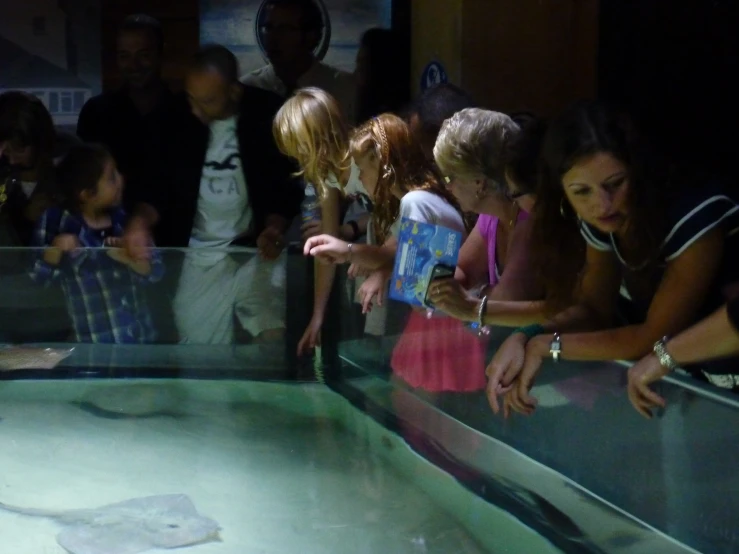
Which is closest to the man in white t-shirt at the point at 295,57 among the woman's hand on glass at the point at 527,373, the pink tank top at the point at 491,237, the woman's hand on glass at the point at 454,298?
the pink tank top at the point at 491,237

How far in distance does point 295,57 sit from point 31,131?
4.61 ft

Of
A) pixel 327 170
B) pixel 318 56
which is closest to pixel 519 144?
pixel 327 170

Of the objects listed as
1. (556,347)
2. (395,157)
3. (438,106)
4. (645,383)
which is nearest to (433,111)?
(438,106)

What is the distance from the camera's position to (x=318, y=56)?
203 inches

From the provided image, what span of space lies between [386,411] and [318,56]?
7.03ft

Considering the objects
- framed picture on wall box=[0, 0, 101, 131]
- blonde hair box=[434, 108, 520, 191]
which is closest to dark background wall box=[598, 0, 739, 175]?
blonde hair box=[434, 108, 520, 191]

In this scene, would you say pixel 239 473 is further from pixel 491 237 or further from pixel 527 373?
pixel 527 373

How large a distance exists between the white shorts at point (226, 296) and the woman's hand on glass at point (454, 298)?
1.59m

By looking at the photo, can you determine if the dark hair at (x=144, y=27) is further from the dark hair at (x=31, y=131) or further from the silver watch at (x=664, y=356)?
the silver watch at (x=664, y=356)

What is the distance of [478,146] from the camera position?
2.92m

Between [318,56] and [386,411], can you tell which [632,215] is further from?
[318,56]

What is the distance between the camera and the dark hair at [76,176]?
4.46 meters

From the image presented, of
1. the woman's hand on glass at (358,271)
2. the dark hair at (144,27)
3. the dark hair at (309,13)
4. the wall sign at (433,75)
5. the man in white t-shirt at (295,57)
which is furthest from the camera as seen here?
the dark hair at (309,13)

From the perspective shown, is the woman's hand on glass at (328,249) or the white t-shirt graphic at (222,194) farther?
the white t-shirt graphic at (222,194)
